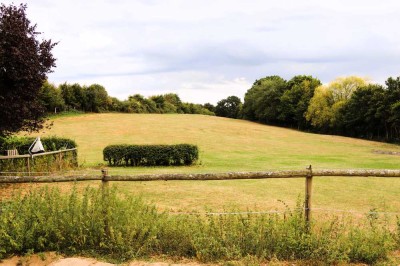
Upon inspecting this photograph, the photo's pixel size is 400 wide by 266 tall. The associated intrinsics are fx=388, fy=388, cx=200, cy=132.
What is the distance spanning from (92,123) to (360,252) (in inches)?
2146

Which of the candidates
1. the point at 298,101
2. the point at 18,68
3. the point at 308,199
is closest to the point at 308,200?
the point at 308,199

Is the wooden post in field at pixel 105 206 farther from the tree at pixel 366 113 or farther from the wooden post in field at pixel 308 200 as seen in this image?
the tree at pixel 366 113

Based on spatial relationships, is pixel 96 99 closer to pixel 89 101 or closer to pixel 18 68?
pixel 89 101

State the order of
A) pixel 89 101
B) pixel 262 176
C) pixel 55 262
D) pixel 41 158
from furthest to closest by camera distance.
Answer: pixel 89 101
pixel 41 158
pixel 262 176
pixel 55 262

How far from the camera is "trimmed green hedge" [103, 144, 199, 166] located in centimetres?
2381

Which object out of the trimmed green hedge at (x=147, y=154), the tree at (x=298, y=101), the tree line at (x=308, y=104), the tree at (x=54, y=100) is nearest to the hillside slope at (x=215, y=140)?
the trimmed green hedge at (x=147, y=154)

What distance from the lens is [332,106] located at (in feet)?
218

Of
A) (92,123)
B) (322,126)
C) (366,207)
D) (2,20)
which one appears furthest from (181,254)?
(322,126)

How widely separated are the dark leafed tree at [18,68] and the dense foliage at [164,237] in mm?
8104

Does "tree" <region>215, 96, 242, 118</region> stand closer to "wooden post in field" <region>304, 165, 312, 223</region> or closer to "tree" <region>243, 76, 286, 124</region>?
"tree" <region>243, 76, 286, 124</region>

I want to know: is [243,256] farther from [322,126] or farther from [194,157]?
[322,126]

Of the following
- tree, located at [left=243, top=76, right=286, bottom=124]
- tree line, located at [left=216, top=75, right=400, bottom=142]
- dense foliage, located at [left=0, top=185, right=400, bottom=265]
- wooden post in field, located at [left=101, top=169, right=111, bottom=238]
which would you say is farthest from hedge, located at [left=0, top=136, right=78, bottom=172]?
tree, located at [left=243, top=76, right=286, bottom=124]

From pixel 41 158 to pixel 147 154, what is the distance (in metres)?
6.67

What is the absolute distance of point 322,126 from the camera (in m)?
69.6
